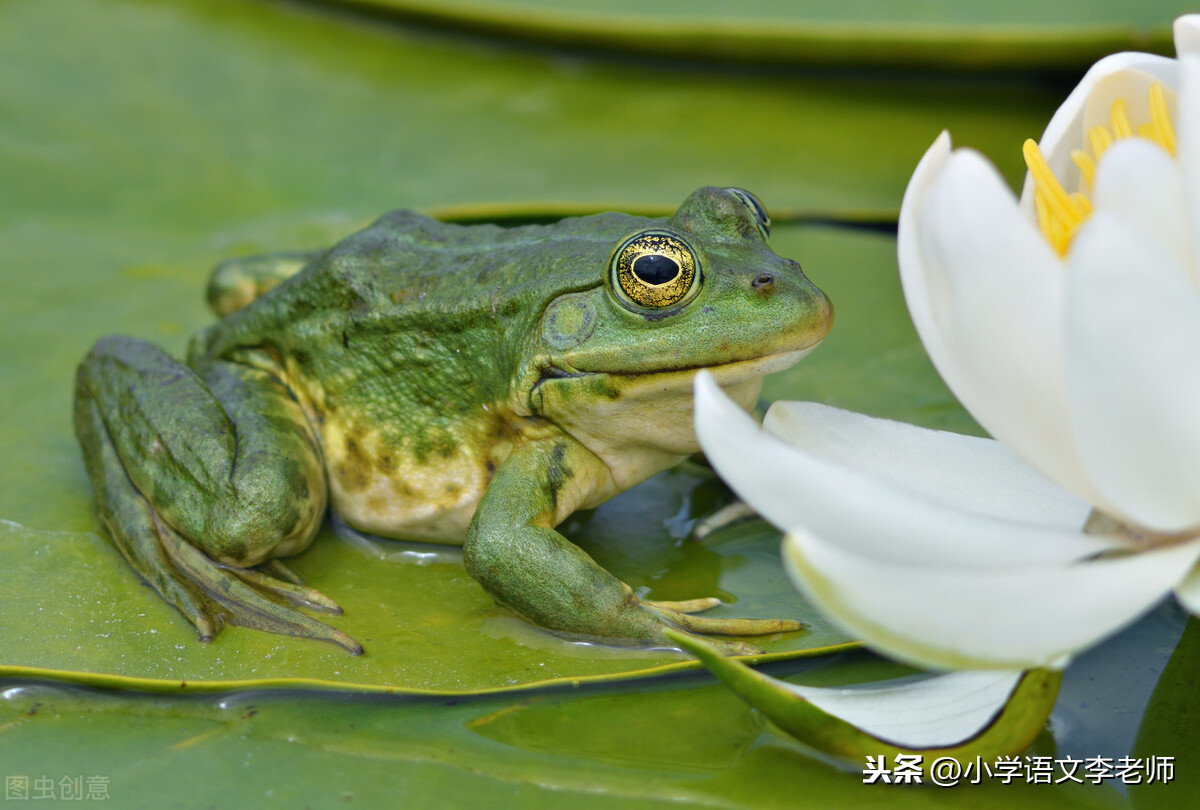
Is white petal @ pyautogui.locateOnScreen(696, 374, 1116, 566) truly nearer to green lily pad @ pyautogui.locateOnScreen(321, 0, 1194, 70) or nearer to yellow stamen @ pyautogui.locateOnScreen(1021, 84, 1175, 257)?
yellow stamen @ pyautogui.locateOnScreen(1021, 84, 1175, 257)

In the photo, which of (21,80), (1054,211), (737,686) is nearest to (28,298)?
(21,80)

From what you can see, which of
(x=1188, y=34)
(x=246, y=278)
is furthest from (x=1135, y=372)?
(x=246, y=278)

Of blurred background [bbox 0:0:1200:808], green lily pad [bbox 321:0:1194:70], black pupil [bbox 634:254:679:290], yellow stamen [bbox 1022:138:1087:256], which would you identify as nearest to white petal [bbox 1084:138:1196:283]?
yellow stamen [bbox 1022:138:1087:256]

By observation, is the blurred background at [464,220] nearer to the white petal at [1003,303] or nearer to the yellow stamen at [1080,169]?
the white petal at [1003,303]

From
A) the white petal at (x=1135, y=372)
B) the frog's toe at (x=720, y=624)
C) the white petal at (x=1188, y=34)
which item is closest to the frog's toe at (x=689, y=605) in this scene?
the frog's toe at (x=720, y=624)

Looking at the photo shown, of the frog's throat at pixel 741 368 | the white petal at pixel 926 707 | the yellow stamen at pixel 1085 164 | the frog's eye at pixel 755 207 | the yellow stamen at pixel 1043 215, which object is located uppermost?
the yellow stamen at pixel 1085 164

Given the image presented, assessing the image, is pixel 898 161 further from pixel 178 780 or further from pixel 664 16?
pixel 178 780
